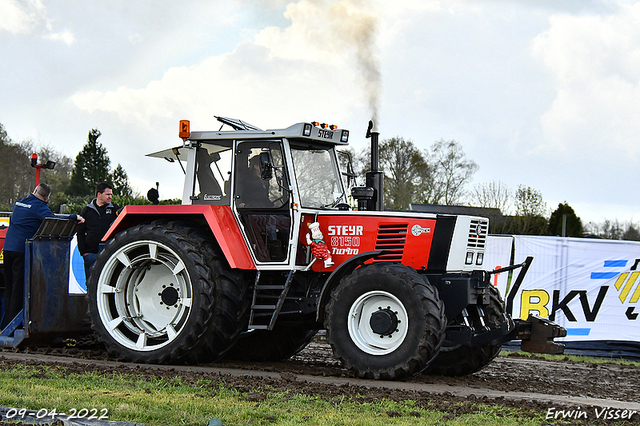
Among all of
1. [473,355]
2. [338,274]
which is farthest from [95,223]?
[473,355]

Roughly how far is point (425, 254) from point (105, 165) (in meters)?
49.4

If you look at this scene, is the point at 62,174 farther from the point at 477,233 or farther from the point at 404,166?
the point at 477,233

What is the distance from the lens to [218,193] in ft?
A: 27.2

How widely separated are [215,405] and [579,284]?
850cm

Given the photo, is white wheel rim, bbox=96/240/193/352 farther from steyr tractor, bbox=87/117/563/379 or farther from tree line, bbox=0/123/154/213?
tree line, bbox=0/123/154/213

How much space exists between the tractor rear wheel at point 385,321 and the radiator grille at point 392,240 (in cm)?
36

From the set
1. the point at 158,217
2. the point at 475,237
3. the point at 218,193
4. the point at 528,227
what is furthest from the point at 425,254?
the point at 528,227

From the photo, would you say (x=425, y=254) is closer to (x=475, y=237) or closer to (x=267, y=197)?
(x=475, y=237)

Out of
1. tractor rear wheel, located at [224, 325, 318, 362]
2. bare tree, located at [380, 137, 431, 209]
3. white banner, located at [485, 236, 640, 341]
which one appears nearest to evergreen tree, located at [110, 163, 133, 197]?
bare tree, located at [380, 137, 431, 209]

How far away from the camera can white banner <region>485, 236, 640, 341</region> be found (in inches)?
464

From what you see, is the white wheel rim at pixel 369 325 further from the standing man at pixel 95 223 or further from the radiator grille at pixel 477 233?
the standing man at pixel 95 223

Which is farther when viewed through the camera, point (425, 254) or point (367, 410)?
point (425, 254)

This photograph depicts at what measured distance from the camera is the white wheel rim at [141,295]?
26.5 ft

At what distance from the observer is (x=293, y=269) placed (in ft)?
25.7
